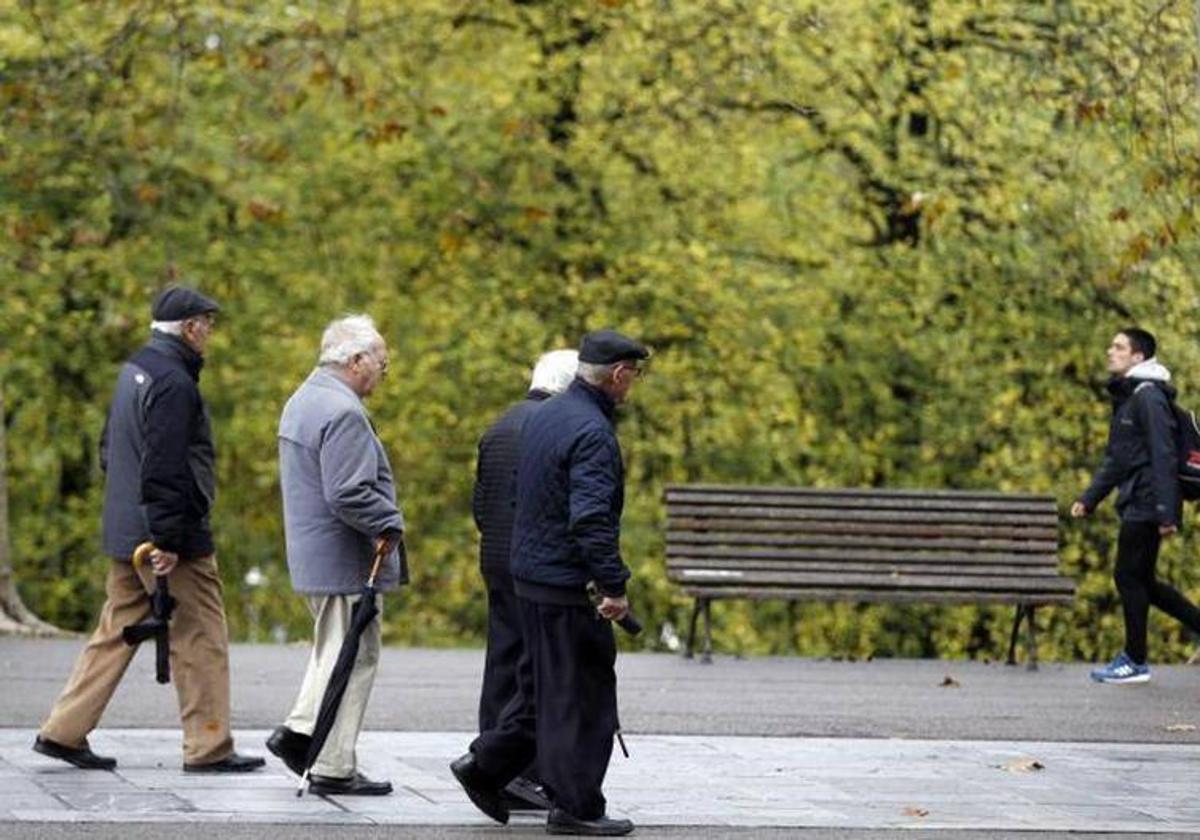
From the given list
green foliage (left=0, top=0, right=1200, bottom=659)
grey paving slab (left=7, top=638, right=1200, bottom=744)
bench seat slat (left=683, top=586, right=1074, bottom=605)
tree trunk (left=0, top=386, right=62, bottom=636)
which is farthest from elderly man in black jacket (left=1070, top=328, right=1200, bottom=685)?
tree trunk (left=0, top=386, right=62, bottom=636)

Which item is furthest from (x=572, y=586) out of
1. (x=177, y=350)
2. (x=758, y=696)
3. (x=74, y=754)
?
(x=758, y=696)

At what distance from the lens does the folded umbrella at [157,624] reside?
10.9m

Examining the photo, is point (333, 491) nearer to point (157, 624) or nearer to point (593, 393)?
point (157, 624)

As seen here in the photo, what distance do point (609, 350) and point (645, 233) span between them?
15683 millimetres

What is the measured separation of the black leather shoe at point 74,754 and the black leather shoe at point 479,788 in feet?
5.99

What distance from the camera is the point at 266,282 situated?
27.2m

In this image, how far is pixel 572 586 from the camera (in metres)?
9.84

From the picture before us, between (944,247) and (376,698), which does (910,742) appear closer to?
(376,698)

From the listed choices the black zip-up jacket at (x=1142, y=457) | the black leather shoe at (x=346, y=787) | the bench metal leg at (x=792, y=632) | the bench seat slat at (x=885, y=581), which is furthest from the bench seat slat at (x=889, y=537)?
the bench metal leg at (x=792, y=632)

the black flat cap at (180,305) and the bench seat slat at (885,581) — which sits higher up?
the black flat cap at (180,305)

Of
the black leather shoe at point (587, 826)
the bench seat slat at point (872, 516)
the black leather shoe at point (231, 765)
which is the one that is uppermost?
the bench seat slat at point (872, 516)

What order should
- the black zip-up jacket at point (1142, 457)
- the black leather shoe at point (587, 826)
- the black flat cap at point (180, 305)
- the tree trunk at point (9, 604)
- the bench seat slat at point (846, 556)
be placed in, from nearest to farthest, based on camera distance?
1. the black leather shoe at point (587, 826)
2. the black flat cap at point (180, 305)
3. the black zip-up jacket at point (1142, 457)
4. the bench seat slat at point (846, 556)
5. the tree trunk at point (9, 604)

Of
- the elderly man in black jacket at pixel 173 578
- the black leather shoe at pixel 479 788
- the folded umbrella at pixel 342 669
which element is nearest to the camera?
the black leather shoe at pixel 479 788

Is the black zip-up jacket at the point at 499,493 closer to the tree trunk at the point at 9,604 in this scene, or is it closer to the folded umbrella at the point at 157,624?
the folded umbrella at the point at 157,624
